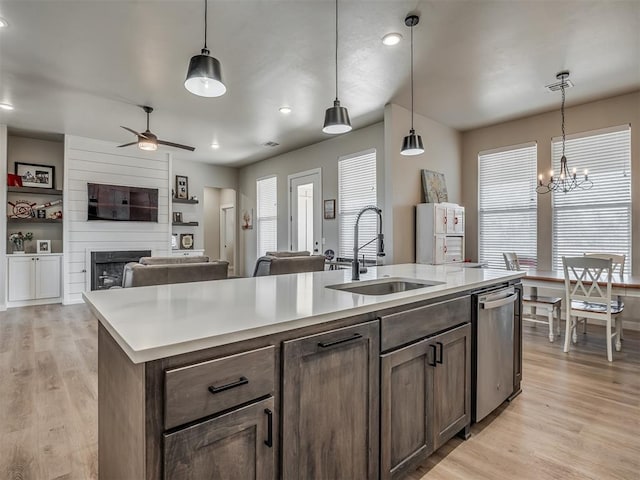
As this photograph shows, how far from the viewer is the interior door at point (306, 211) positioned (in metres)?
6.51

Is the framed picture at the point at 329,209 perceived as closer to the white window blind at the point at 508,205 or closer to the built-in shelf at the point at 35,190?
the white window blind at the point at 508,205

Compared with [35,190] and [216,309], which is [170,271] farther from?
[35,190]

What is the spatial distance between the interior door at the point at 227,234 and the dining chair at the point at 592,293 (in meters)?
7.73

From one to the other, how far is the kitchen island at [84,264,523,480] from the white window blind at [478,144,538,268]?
13.5 feet

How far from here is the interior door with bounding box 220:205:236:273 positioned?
9727mm

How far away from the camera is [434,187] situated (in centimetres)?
531

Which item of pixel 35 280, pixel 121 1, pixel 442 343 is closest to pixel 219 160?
pixel 35 280

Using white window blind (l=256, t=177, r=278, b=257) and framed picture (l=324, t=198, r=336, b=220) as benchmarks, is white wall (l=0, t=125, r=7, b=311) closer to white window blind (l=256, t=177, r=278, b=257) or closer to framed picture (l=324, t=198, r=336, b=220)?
white window blind (l=256, t=177, r=278, b=257)

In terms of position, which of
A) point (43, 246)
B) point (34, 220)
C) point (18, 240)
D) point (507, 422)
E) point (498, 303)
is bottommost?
point (507, 422)

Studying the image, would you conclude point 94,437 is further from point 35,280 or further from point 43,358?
point 35,280

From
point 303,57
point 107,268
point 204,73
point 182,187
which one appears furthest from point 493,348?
point 182,187

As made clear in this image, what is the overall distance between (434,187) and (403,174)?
726 mm

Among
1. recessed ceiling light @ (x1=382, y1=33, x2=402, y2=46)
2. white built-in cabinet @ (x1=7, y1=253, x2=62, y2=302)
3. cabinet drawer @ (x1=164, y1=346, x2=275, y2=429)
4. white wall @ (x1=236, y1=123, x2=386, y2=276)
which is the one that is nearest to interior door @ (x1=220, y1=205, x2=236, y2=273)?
white wall @ (x1=236, y1=123, x2=386, y2=276)

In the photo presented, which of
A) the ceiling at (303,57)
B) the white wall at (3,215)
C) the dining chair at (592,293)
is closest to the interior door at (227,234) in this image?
the ceiling at (303,57)
